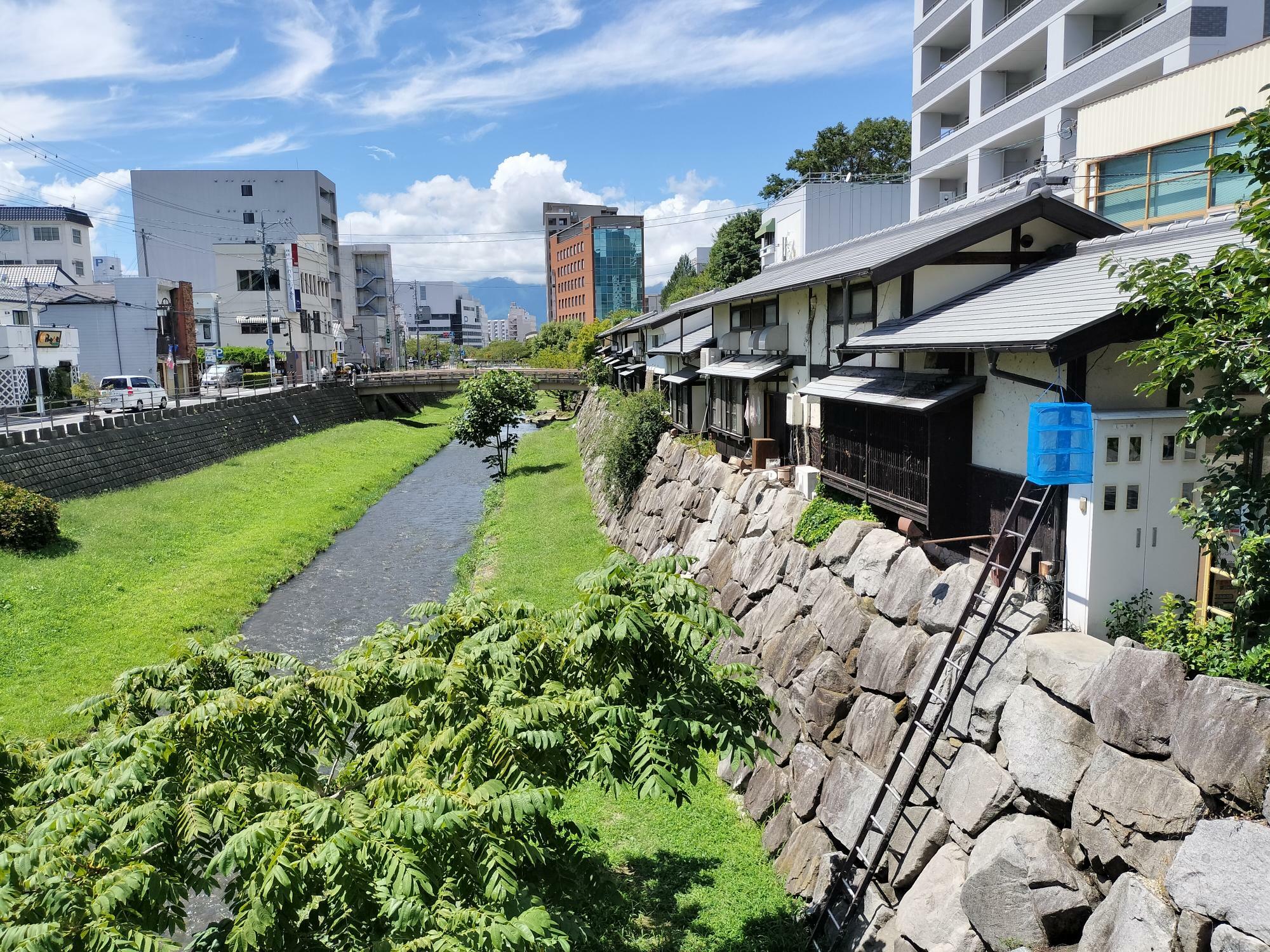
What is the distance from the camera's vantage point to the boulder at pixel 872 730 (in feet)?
37.7

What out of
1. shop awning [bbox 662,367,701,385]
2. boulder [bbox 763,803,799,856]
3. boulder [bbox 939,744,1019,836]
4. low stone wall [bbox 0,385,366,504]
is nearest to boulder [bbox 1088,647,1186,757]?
boulder [bbox 939,744,1019,836]

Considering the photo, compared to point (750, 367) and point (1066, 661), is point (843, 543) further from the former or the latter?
point (750, 367)

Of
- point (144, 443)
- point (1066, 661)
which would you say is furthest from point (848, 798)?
point (144, 443)

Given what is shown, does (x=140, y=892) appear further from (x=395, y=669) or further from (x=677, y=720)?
(x=677, y=720)

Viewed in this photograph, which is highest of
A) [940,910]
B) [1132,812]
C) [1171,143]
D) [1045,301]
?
[1171,143]

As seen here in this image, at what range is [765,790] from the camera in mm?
14234

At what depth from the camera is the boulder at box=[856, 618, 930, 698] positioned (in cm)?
1166

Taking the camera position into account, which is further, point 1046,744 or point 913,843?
point 913,843

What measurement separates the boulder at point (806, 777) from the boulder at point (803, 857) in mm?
278

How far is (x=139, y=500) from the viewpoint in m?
33.2

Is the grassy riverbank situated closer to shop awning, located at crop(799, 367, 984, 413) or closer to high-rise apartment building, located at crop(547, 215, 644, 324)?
shop awning, located at crop(799, 367, 984, 413)

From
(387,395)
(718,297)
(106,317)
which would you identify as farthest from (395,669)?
(387,395)

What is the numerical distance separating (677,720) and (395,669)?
2.75m

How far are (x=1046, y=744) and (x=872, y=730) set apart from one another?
3.39 meters
